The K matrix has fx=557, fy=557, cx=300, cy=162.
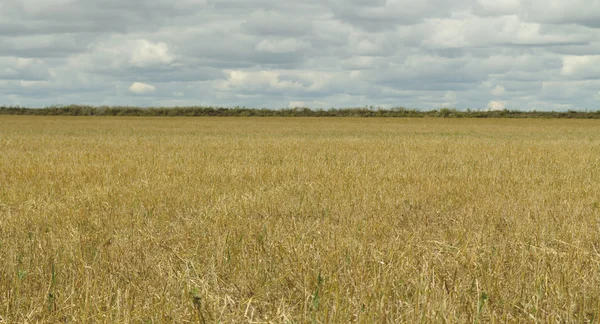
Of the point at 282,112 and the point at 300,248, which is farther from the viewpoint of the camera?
the point at 282,112

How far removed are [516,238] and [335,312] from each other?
Result: 10.3 ft

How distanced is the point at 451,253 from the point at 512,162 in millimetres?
10392

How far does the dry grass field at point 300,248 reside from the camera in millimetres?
3824

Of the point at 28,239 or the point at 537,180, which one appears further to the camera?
the point at 537,180

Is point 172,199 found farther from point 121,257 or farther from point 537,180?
point 537,180

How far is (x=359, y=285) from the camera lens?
4223 millimetres

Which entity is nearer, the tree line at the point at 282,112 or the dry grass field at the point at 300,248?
the dry grass field at the point at 300,248

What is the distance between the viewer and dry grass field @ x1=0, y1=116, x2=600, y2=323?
382 centimetres

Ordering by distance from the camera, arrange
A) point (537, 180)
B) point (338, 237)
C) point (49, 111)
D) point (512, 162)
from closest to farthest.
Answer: point (338, 237)
point (537, 180)
point (512, 162)
point (49, 111)

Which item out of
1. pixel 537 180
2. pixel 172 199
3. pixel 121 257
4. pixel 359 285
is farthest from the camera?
pixel 537 180

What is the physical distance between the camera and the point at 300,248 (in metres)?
5.02

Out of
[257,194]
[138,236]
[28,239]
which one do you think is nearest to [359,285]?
[138,236]

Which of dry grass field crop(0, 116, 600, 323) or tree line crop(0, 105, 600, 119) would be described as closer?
dry grass field crop(0, 116, 600, 323)

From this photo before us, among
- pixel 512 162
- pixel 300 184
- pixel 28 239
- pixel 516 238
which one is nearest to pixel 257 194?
pixel 300 184
